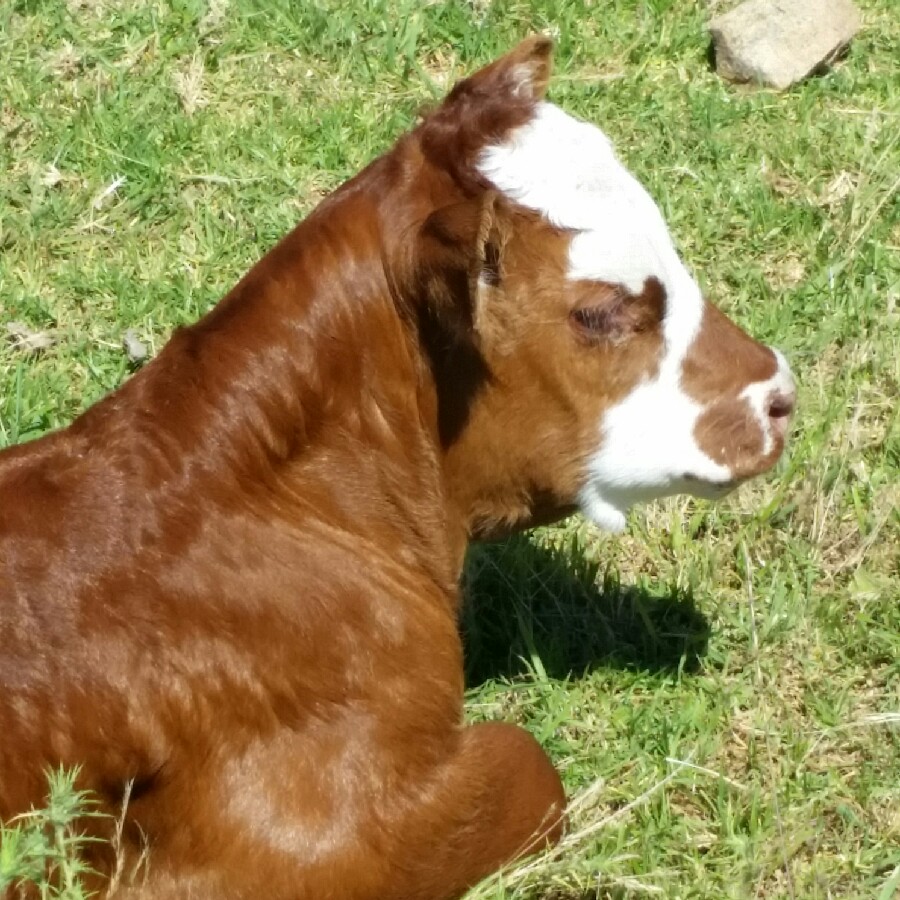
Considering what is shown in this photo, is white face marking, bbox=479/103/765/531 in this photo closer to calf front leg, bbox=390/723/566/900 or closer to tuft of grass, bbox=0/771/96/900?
calf front leg, bbox=390/723/566/900

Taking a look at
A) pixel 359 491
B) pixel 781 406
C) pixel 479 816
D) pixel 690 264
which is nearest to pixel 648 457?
pixel 781 406

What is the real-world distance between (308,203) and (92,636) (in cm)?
338

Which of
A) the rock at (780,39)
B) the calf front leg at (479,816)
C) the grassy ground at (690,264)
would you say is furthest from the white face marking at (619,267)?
the rock at (780,39)

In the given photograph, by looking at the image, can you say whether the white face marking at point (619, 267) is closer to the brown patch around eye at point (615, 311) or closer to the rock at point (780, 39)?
the brown patch around eye at point (615, 311)

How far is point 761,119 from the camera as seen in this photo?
659cm

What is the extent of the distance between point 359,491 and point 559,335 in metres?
0.58

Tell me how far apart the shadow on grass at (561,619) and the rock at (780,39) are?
2786 millimetres

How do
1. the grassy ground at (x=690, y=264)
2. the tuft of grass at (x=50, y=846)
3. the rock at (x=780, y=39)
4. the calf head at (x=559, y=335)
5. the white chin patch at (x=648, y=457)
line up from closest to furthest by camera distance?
the tuft of grass at (x=50, y=846) → the calf head at (x=559, y=335) → the white chin patch at (x=648, y=457) → the grassy ground at (x=690, y=264) → the rock at (x=780, y=39)

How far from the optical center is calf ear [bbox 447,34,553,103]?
371 cm

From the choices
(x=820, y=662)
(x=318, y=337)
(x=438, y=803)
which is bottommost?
(x=820, y=662)

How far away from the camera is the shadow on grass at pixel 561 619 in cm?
468

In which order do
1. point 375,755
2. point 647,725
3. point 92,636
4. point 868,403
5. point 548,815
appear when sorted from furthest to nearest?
1. point 868,403
2. point 647,725
3. point 548,815
4. point 375,755
5. point 92,636

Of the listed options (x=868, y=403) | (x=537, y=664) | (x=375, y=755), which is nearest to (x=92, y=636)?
(x=375, y=755)

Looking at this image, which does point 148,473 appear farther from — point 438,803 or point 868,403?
point 868,403
